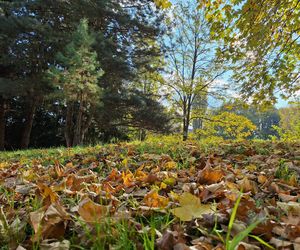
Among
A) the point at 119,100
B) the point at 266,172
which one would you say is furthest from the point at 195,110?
the point at 266,172

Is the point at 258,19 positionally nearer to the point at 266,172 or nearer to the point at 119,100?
the point at 266,172

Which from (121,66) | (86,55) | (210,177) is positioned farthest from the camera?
(121,66)

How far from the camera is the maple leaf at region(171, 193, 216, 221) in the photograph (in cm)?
89

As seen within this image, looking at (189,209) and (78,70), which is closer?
(189,209)

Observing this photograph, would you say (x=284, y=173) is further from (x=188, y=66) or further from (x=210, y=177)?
(x=188, y=66)

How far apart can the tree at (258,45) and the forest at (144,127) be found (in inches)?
0.8

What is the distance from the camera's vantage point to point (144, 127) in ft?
43.5

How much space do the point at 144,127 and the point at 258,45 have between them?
998 cm

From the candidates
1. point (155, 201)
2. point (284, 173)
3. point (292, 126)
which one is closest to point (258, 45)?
point (284, 173)

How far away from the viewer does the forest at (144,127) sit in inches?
34.0

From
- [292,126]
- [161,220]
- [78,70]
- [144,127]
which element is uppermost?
[78,70]

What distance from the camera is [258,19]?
12.5ft

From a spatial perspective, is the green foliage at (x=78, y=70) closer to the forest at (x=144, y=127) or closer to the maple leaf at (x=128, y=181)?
the forest at (x=144, y=127)

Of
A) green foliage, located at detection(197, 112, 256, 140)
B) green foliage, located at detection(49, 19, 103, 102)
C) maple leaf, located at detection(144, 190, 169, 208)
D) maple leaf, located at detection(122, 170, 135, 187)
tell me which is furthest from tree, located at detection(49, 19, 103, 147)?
green foliage, located at detection(197, 112, 256, 140)
